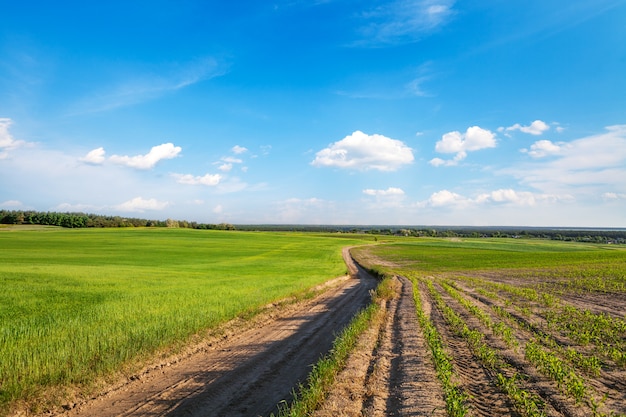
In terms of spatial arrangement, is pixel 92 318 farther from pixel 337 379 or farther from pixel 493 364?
pixel 493 364

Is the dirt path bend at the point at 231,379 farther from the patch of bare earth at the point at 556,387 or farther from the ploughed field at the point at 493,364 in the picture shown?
the patch of bare earth at the point at 556,387

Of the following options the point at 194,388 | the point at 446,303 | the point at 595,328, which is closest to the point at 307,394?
the point at 194,388

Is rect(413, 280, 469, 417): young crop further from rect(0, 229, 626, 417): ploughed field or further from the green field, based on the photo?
the green field

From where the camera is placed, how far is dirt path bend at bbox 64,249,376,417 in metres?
8.41

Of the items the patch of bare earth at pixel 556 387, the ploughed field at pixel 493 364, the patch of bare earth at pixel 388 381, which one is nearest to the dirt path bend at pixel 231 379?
the patch of bare earth at pixel 388 381

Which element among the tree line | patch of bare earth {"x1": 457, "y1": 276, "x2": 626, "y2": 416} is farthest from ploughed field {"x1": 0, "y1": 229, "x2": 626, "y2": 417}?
the tree line

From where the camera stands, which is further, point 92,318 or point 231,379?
point 92,318

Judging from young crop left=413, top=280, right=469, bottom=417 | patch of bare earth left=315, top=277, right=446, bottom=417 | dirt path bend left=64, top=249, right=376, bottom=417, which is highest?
young crop left=413, top=280, right=469, bottom=417

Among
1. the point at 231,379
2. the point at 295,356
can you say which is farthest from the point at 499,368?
the point at 231,379

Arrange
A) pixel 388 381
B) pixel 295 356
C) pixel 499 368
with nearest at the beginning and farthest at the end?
pixel 388 381 < pixel 499 368 < pixel 295 356

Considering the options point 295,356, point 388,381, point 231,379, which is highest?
point 388,381

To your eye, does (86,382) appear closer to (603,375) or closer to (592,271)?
(603,375)

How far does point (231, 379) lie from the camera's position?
1007 cm

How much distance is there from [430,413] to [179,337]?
9.71 meters
